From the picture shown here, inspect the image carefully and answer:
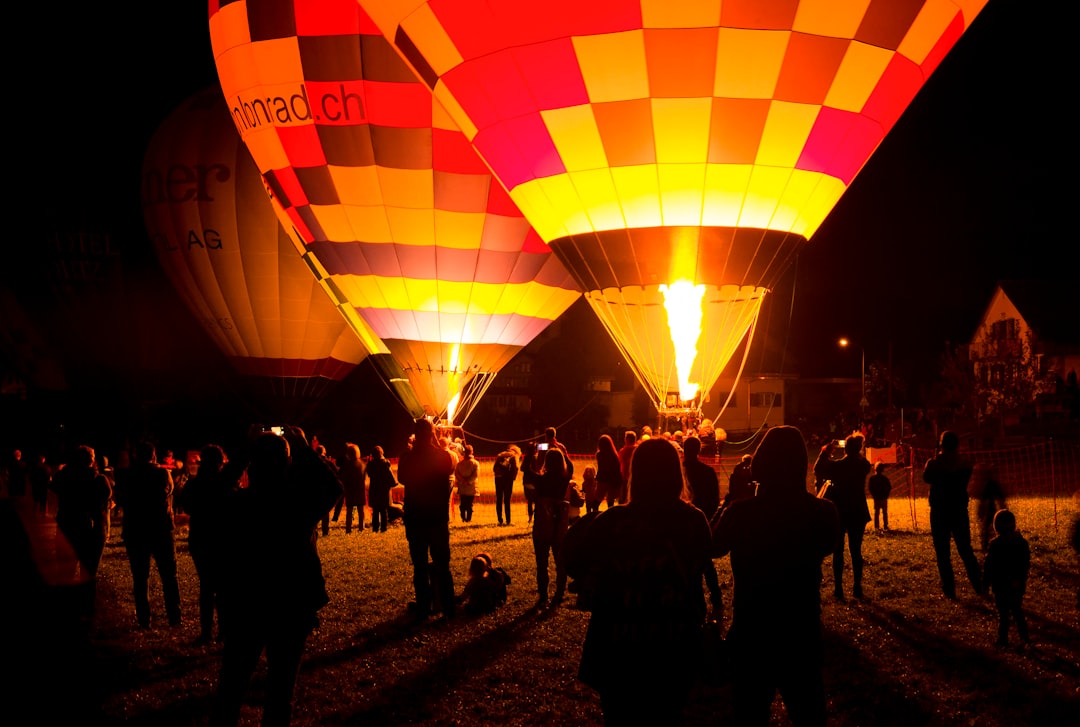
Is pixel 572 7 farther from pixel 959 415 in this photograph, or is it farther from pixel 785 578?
pixel 959 415

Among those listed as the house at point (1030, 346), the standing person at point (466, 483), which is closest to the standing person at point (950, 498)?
the standing person at point (466, 483)

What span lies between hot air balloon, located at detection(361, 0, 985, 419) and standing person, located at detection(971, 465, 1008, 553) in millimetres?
2687

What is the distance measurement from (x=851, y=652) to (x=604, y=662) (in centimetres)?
264

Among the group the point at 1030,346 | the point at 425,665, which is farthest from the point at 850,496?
the point at 1030,346

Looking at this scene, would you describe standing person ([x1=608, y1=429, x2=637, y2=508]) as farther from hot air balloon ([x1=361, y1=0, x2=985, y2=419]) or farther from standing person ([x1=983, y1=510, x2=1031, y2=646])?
standing person ([x1=983, y1=510, x2=1031, y2=646])

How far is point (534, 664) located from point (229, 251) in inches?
580

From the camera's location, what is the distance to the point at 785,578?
11.0 ft

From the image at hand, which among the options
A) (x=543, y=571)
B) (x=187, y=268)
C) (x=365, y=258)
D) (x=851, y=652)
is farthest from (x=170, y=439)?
(x=851, y=652)

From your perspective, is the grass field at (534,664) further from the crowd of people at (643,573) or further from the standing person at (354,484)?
the standing person at (354,484)

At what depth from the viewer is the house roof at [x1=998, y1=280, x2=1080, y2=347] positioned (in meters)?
35.5

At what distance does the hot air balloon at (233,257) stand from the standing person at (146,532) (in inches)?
478

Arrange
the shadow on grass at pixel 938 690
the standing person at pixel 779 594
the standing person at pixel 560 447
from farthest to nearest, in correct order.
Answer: the standing person at pixel 560 447 < the shadow on grass at pixel 938 690 < the standing person at pixel 779 594

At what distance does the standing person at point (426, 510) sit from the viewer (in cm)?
620

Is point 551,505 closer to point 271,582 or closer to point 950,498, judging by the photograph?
point 950,498
